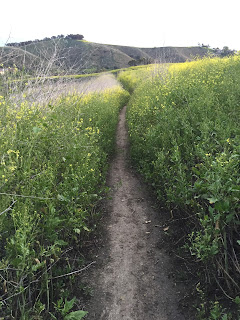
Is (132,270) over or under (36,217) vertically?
under

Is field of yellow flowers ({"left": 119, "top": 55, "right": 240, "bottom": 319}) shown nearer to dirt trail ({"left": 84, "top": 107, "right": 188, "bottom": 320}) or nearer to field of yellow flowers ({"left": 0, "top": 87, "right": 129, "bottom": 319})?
dirt trail ({"left": 84, "top": 107, "right": 188, "bottom": 320})

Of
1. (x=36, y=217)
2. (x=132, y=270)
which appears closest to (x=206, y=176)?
(x=132, y=270)

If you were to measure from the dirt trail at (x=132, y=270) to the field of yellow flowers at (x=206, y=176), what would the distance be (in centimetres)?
41

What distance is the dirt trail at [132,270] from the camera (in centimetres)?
280

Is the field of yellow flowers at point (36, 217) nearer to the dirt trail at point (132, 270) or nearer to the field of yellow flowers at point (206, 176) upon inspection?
the dirt trail at point (132, 270)

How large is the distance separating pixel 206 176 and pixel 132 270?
159 cm

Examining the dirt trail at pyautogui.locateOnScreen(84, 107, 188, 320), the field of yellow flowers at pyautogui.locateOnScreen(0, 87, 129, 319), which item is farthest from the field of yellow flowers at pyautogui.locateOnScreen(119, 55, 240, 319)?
the field of yellow flowers at pyautogui.locateOnScreen(0, 87, 129, 319)

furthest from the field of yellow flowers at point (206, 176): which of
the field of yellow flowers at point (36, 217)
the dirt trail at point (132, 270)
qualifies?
the field of yellow flowers at point (36, 217)

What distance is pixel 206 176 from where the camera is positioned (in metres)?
2.80

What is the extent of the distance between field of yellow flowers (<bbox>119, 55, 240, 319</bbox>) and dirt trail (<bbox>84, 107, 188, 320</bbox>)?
16.2 inches

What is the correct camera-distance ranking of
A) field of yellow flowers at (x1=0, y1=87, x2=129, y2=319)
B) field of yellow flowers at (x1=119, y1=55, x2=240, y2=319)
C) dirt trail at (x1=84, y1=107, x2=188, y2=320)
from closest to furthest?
field of yellow flowers at (x1=0, y1=87, x2=129, y2=319), field of yellow flowers at (x1=119, y1=55, x2=240, y2=319), dirt trail at (x1=84, y1=107, x2=188, y2=320)

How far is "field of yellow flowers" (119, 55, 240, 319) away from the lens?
257 cm

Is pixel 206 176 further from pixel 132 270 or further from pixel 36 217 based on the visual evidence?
pixel 36 217

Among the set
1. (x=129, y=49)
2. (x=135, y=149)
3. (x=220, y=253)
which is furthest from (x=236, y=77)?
(x=129, y=49)
